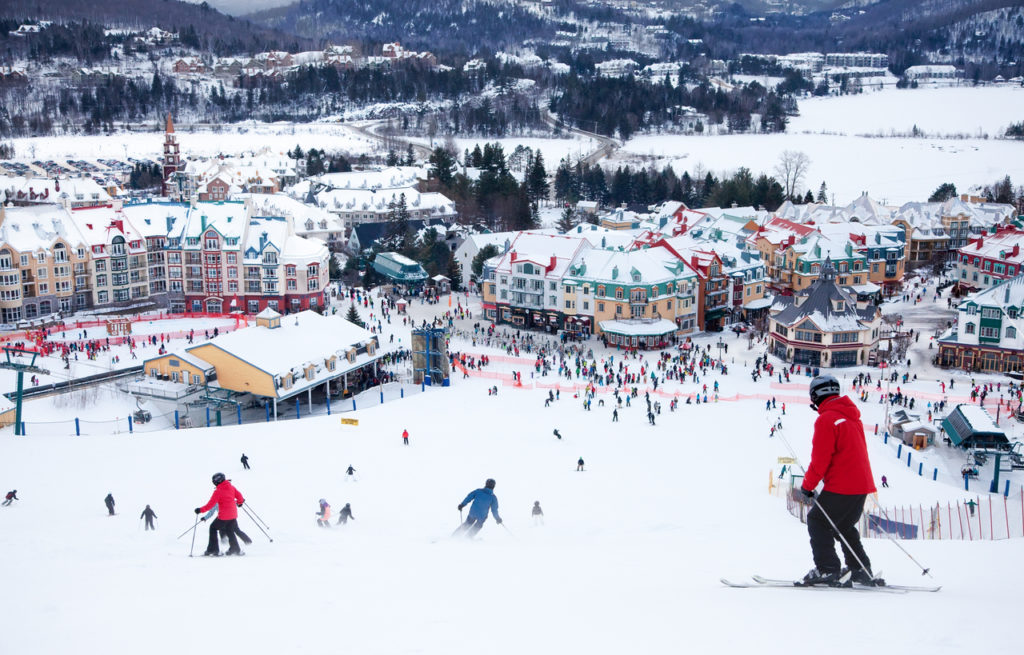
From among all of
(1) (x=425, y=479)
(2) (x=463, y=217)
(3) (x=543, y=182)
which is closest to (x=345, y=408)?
(1) (x=425, y=479)

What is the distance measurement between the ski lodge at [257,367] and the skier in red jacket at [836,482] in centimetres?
2483

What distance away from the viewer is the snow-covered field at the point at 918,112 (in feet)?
400

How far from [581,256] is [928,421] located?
67.6 feet

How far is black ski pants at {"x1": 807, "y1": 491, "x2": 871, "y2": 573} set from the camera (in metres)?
7.93

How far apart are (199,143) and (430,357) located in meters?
88.3

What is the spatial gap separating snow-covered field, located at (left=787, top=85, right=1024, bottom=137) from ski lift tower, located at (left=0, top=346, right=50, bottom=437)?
105m

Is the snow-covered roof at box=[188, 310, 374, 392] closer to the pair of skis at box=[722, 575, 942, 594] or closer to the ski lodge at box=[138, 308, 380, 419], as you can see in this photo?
the ski lodge at box=[138, 308, 380, 419]

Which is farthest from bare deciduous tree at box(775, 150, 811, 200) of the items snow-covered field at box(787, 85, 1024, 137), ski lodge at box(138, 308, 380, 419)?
ski lodge at box(138, 308, 380, 419)

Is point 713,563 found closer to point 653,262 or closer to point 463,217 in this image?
point 653,262

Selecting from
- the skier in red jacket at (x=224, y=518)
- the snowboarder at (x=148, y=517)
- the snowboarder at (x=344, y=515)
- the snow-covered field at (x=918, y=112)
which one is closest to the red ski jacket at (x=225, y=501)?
the skier in red jacket at (x=224, y=518)

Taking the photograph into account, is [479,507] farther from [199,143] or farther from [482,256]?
[199,143]

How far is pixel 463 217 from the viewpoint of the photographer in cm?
7294

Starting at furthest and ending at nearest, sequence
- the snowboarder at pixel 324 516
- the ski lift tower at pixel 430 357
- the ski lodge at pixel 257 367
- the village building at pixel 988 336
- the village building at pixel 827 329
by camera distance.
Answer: the village building at pixel 827 329, the village building at pixel 988 336, the ski lift tower at pixel 430 357, the ski lodge at pixel 257 367, the snowboarder at pixel 324 516

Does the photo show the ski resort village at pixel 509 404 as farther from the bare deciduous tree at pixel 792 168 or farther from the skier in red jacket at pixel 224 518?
Result: the bare deciduous tree at pixel 792 168
